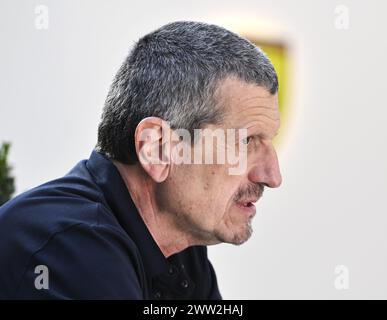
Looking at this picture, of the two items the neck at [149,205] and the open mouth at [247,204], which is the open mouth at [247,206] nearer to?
the open mouth at [247,204]

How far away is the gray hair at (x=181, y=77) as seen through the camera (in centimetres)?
123

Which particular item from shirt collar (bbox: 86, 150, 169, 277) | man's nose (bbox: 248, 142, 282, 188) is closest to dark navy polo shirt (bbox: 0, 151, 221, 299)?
shirt collar (bbox: 86, 150, 169, 277)

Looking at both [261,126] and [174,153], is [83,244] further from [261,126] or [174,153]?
[261,126]

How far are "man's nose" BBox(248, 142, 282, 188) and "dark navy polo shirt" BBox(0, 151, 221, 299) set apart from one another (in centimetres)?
24

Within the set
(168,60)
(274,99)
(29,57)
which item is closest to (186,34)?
(168,60)

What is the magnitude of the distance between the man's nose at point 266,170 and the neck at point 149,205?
7.2 inches

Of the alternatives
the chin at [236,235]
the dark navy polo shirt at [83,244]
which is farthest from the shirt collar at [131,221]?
the chin at [236,235]

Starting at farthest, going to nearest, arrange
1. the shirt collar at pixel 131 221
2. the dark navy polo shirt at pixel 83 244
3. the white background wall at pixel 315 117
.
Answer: the white background wall at pixel 315 117 < the shirt collar at pixel 131 221 < the dark navy polo shirt at pixel 83 244

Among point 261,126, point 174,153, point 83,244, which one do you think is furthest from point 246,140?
point 83,244

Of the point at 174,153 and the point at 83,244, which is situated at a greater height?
the point at 174,153

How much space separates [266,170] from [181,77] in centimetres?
24

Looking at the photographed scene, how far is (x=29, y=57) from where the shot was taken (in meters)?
3.28

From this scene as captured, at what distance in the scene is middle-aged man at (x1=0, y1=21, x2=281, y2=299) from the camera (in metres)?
1.23

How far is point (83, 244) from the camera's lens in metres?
1.04
